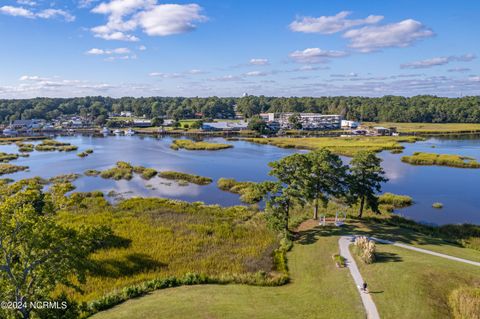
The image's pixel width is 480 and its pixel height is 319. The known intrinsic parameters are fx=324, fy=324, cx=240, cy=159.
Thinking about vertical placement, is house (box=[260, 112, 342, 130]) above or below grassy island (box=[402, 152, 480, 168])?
above

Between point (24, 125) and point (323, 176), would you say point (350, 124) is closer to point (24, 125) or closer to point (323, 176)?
point (323, 176)

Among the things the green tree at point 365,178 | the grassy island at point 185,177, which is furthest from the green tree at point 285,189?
the grassy island at point 185,177

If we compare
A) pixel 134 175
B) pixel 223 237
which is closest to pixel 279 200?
Answer: pixel 223 237

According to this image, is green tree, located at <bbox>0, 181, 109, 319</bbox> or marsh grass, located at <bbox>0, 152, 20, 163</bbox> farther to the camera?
marsh grass, located at <bbox>0, 152, 20, 163</bbox>

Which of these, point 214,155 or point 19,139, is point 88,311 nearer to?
point 214,155

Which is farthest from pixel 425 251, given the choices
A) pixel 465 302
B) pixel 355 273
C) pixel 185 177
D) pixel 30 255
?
pixel 185 177

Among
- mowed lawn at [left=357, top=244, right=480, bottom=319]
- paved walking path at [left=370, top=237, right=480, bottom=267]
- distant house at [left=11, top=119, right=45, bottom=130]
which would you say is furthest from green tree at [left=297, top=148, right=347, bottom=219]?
distant house at [left=11, top=119, right=45, bottom=130]

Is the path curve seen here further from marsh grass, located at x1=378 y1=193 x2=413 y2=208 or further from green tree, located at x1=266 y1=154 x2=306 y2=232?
marsh grass, located at x1=378 y1=193 x2=413 y2=208
